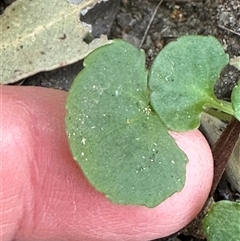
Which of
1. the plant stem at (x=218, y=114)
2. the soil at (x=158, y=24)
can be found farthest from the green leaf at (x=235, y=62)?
the plant stem at (x=218, y=114)

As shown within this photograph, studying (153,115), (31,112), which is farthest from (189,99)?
(31,112)

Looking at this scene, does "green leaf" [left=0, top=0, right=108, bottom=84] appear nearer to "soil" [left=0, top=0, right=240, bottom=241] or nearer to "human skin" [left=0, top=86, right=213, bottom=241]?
"soil" [left=0, top=0, right=240, bottom=241]

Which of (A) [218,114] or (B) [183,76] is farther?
(A) [218,114]

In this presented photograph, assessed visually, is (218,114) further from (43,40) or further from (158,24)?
(43,40)

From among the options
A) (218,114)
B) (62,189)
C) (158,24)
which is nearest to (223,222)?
(218,114)

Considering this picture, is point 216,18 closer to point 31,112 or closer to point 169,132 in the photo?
point 169,132

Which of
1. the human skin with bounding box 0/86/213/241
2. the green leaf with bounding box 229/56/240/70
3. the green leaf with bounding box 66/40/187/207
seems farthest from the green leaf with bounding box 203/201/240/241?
the green leaf with bounding box 229/56/240/70
